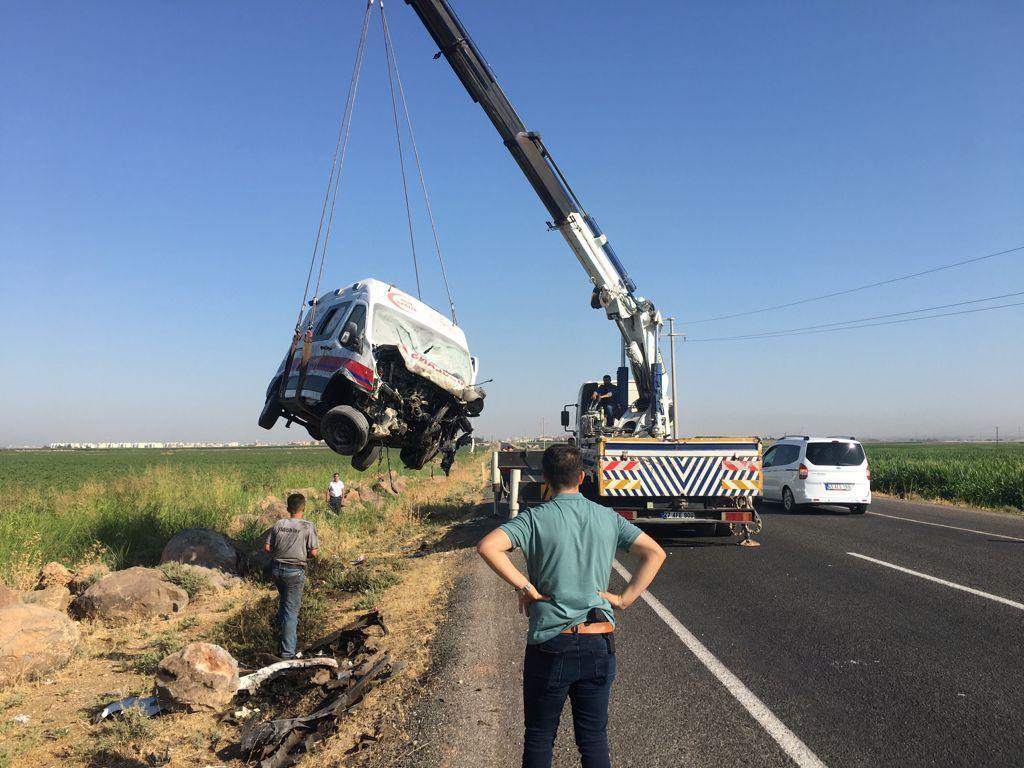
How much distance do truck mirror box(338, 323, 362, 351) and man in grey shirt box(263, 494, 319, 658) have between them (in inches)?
105

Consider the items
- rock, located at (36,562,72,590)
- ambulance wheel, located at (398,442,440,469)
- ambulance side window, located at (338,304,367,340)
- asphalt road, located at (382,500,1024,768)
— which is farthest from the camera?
ambulance wheel, located at (398,442,440,469)

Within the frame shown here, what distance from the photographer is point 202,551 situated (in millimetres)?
11078

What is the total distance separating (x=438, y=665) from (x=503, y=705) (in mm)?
1026

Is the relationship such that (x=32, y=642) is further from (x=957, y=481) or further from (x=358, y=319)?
(x=957, y=481)

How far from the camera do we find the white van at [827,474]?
16172mm

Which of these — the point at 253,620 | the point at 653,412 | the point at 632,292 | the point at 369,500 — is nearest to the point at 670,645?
the point at 253,620

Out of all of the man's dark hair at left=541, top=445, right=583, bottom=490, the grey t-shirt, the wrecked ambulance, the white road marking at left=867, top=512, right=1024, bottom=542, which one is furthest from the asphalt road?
the white road marking at left=867, top=512, right=1024, bottom=542

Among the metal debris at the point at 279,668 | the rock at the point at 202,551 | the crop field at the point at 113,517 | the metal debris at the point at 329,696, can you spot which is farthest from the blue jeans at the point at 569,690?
the crop field at the point at 113,517

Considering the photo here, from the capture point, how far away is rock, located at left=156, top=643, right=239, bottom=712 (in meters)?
5.18

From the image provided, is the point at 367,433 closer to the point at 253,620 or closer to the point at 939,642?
the point at 253,620

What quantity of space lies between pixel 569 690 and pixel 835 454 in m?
15.4

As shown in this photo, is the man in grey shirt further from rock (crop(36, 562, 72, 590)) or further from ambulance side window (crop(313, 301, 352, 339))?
rock (crop(36, 562, 72, 590))

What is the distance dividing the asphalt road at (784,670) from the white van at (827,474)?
651 cm

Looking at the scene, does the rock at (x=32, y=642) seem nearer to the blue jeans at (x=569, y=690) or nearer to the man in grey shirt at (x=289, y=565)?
the man in grey shirt at (x=289, y=565)
